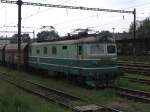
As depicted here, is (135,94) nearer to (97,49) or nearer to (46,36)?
(97,49)

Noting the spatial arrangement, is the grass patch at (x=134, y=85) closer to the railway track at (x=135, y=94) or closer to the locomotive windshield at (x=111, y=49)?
the railway track at (x=135, y=94)

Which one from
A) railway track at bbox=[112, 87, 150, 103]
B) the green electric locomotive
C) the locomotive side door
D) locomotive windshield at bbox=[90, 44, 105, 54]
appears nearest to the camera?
railway track at bbox=[112, 87, 150, 103]

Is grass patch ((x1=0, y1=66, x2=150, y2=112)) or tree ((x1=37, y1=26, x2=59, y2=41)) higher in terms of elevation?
tree ((x1=37, y1=26, x2=59, y2=41))

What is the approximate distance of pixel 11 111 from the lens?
10117 millimetres

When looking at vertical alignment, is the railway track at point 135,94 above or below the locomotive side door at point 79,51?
below

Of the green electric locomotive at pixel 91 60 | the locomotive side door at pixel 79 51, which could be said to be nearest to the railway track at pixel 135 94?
the green electric locomotive at pixel 91 60

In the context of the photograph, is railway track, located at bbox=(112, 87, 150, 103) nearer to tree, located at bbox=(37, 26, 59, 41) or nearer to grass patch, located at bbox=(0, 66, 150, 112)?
grass patch, located at bbox=(0, 66, 150, 112)

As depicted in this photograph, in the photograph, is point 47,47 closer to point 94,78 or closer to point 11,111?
point 94,78

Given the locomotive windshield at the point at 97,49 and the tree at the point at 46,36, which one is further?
the tree at the point at 46,36

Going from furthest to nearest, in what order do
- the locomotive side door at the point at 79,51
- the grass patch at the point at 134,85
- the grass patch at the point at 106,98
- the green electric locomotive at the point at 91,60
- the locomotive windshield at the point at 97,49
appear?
the locomotive side door at the point at 79,51 < the locomotive windshield at the point at 97,49 < the green electric locomotive at the point at 91,60 < the grass patch at the point at 134,85 < the grass patch at the point at 106,98

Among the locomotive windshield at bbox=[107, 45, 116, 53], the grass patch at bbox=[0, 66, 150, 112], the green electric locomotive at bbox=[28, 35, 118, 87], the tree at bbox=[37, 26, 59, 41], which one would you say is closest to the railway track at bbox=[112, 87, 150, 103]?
the grass patch at bbox=[0, 66, 150, 112]

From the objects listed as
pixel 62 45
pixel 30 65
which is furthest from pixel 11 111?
pixel 30 65

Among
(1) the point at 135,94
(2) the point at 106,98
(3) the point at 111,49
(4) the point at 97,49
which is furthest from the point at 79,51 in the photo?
(1) the point at 135,94

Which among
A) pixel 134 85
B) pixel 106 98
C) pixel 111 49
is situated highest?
pixel 111 49
